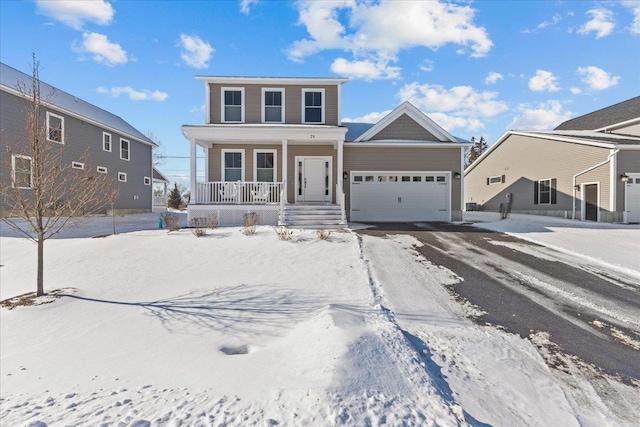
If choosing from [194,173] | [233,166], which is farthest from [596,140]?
[194,173]

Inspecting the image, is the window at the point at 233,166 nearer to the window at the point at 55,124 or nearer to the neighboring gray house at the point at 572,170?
the window at the point at 55,124

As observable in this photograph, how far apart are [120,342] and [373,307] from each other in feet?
10.5

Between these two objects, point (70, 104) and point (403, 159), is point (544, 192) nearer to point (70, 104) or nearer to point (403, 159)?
point (403, 159)

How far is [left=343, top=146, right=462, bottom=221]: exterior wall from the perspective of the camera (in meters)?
13.8

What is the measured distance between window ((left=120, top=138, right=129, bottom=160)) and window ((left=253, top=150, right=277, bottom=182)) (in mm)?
11482

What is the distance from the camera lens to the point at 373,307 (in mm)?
4207

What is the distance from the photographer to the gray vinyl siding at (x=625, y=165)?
1314cm

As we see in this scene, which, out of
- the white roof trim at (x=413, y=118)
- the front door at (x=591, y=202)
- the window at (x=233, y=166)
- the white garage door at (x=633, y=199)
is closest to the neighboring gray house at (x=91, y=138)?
the window at (x=233, y=166)

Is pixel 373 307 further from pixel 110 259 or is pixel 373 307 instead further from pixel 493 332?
pixel 110 259

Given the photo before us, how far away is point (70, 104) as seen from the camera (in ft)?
54.4

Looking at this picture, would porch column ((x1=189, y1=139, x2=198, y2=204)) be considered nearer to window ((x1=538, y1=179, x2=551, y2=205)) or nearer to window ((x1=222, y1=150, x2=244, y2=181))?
window ((x1=222, y1=150, x2=244, y2=181))

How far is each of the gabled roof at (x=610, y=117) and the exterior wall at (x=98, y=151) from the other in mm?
27979

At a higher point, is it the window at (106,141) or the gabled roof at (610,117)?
the gabled roof at (610,117)

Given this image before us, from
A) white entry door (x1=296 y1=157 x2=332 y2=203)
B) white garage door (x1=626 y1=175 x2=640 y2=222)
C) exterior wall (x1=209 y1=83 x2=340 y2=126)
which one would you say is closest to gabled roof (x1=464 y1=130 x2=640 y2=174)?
white garage door (x1=626 y1=175 x2=640 y2=222)
